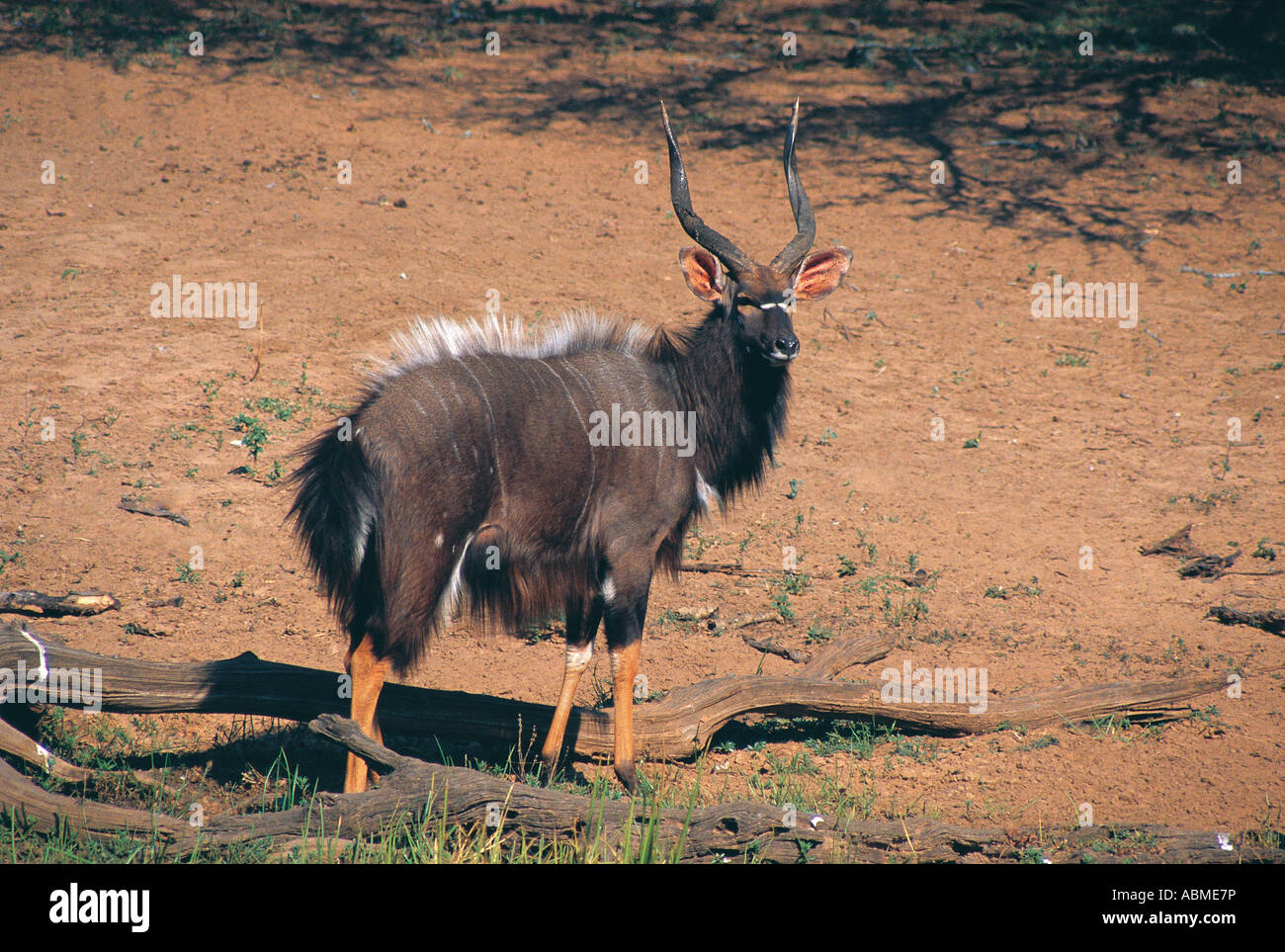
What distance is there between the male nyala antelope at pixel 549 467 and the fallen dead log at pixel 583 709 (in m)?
0.19

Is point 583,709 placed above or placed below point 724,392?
below

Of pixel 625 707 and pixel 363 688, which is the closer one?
pixel 363 688

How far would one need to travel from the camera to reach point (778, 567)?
6.52m

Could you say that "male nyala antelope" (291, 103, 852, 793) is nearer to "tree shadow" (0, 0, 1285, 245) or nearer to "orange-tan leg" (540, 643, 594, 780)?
"orange-tan leg" (540, 643, 594, 780)

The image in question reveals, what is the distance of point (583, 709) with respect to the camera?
16.1ft

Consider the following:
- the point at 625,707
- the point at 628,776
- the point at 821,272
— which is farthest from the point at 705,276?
the point at 628,776

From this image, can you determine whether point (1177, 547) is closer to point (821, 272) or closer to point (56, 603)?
point (821, 272)

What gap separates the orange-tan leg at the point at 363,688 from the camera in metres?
3.98

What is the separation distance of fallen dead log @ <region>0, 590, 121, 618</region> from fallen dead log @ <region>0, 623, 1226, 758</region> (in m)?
0.98

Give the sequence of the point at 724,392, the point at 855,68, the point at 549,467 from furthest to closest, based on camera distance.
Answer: the point at 855,68, the point at 724,392, the point at 549,467

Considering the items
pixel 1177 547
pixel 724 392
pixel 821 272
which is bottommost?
pixel 1177 547

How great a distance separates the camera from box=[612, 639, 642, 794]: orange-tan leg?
4547 millimetres

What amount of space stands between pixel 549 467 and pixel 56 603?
268 cm

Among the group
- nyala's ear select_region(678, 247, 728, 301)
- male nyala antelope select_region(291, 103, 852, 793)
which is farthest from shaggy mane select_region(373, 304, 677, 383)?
nyala's ear select_region(678, 247, 728, 301)
